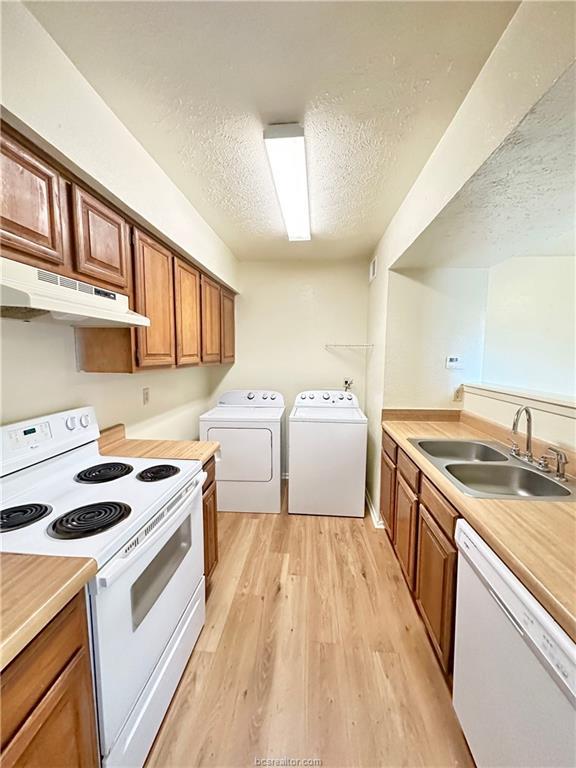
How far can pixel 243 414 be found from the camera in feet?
9.75

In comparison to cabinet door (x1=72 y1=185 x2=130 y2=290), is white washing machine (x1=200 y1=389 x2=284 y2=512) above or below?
below

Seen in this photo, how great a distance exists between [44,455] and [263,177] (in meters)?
1.84

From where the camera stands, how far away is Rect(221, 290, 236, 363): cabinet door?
308 cm

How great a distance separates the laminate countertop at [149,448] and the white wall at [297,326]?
5.63 ft

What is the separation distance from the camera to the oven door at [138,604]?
88 centimetres

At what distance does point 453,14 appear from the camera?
94 cm

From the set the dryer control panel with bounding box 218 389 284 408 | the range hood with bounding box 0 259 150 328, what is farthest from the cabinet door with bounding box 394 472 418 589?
the range hood with bounding box 0 259 150 328

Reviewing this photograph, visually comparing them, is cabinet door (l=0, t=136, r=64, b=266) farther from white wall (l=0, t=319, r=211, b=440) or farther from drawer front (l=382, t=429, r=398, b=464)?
drawer front (l=382, t=429, r=398, b=464)

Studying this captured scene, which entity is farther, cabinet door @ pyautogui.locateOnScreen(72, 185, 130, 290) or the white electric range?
cabinet door @ pyautogui.locateOnScreen(72, 185, 130, 290)

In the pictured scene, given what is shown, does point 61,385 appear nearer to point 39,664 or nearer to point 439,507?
point 39,664

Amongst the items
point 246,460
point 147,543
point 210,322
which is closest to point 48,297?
point 147,543

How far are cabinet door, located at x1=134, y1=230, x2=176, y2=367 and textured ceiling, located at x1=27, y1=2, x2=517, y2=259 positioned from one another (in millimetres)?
475

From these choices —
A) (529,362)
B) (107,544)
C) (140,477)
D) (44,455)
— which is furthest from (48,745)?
(529,362)

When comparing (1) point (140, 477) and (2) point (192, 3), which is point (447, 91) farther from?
(1) point (140, 477)
